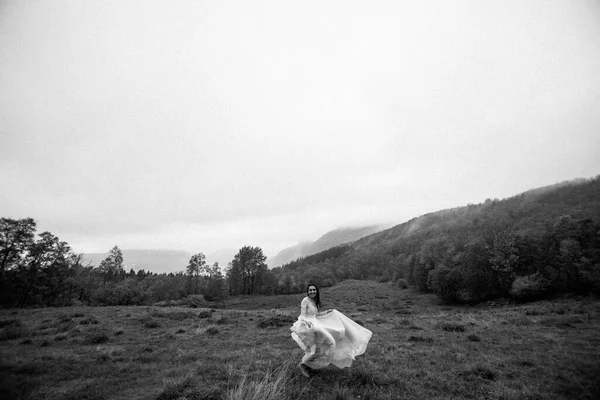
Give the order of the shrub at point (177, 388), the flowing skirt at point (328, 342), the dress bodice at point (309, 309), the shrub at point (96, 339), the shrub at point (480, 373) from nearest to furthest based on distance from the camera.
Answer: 1. the shrub at point (177, 388)
2. the flowing skirt at point (328, 342)
3. the shrub at point (480, 373)
4. the dress bodice at point (309, 309)
5. the shrub at point (96, 339)

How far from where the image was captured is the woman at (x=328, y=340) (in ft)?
22.5

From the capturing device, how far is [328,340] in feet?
22.2

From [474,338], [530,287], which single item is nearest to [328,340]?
[474,338]

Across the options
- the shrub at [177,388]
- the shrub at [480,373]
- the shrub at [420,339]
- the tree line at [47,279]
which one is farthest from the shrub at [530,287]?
the tree line at [47,279]

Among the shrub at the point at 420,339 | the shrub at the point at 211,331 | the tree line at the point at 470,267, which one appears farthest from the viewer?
the tree line at the point at 470,267

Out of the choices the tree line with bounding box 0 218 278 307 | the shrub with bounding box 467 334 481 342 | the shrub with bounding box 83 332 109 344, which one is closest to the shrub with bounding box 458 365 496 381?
the shrub with bounding box 467 334 481 342

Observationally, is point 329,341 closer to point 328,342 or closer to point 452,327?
point 328,342

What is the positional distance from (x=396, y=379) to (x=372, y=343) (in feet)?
20.0

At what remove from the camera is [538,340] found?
38.5 ft

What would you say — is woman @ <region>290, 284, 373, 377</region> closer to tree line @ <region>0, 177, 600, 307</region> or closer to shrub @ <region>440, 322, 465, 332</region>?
shrub @ <region>440, 322, 465, 332</region>

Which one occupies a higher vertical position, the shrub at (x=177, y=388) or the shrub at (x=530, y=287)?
the shrub at (x=177, y=388)

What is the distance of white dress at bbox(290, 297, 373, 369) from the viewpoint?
6.84 meters

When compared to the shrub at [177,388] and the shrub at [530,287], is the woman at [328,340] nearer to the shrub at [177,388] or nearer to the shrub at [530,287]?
the shrub at [177,388]

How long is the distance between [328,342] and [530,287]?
43.8 m
